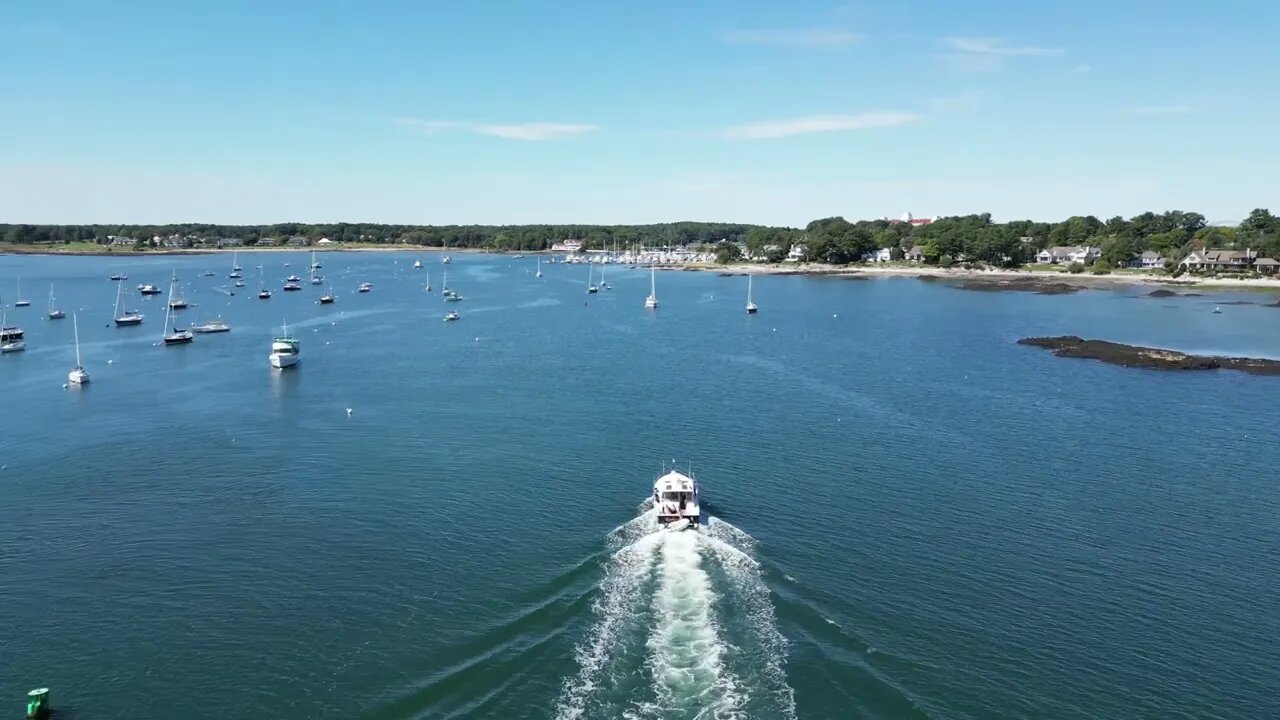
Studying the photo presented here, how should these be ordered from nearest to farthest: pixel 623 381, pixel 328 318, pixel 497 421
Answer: pixel 497 421 < pixel 623 381 < pixel 328 318

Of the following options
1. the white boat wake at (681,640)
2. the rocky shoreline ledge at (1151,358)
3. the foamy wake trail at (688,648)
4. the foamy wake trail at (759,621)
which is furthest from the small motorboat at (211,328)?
the rocky shoreline ledge at (1151,358)

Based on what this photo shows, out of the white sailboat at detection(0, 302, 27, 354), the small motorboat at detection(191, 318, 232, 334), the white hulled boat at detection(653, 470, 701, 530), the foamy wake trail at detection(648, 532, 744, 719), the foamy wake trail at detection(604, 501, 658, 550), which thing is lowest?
the foamy wake trail at detection(648, 532, 744, 719)

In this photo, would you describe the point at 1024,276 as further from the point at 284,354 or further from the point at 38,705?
the point at 38,705

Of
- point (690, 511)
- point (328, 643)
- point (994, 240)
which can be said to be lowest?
point (328, 643)

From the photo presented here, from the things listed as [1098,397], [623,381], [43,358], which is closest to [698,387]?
[623,381]

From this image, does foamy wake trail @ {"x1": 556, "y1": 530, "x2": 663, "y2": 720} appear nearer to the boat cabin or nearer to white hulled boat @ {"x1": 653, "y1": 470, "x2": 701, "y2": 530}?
white hulled boat @ {"x1": 653, "y1": 470, "x2": 701, "y2": 530}

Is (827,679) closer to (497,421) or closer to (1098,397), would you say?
(497,421)

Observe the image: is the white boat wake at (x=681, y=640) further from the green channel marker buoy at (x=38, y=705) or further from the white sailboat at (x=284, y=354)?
the white sailboat at (x=284, y=354)

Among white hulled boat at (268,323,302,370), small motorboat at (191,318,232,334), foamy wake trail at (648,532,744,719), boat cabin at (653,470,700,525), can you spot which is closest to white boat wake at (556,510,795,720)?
foamy wake trail at (648,532,744,719)
